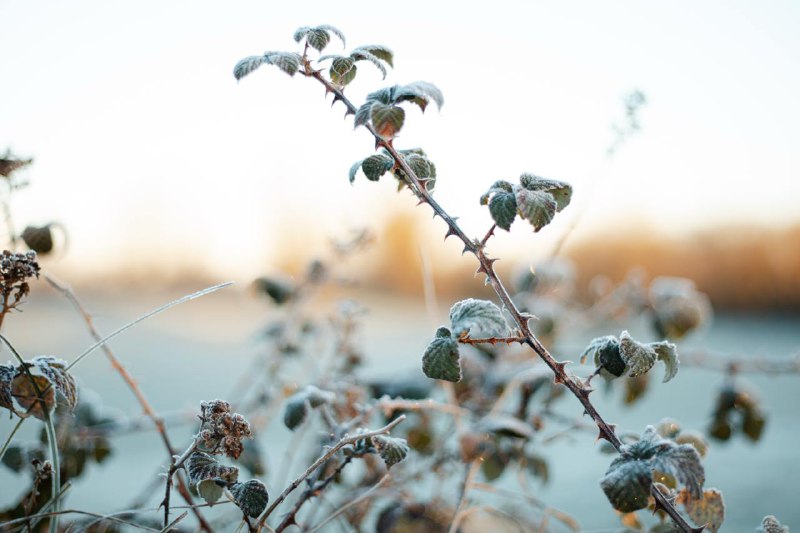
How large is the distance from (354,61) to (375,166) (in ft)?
0.28

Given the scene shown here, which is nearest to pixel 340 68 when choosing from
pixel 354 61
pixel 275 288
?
pixel 354 61

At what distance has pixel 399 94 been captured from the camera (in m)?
0.44

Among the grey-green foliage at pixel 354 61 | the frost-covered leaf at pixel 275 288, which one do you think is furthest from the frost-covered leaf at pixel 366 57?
the frost-covered leaf at pixel 275 288

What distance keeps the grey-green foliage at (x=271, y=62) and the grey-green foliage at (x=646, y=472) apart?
335 mm

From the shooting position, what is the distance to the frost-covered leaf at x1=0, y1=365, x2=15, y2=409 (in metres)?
0.47

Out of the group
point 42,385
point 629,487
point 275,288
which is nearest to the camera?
point 629,487

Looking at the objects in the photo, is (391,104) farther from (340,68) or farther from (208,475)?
(208,475)

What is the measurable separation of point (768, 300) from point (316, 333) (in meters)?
2.44

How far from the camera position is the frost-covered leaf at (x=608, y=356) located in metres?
0.49

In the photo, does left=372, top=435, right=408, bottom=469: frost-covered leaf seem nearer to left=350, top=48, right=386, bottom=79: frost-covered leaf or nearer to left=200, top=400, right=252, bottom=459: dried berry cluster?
left=200, top=400, right=252, bottom=459: dried berry cluster

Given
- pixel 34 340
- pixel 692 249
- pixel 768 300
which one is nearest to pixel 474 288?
pixel 692 249

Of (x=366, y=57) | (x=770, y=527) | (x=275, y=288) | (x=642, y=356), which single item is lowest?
(x=770, y=527)

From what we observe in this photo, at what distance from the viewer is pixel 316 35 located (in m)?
0.48

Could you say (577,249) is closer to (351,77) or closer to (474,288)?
(474,288)
